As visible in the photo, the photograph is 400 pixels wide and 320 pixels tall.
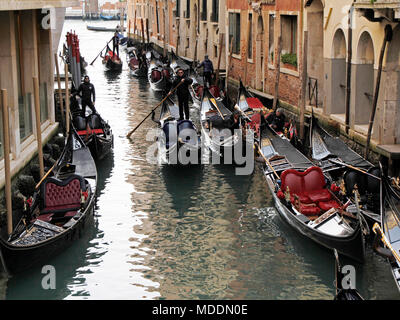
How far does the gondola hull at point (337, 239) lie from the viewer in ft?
19.9

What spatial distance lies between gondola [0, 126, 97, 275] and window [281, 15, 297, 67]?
17.5 feet

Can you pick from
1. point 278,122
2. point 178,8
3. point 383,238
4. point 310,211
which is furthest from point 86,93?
point 178,8

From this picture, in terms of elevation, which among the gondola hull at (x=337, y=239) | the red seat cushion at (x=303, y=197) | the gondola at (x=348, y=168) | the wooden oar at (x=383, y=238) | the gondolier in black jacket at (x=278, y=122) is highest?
the gondolier in black jacket at (x=278, y=122)

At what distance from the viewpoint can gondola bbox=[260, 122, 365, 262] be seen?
6250mm

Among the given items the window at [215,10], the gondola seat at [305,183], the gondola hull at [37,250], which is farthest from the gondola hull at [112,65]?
the gondola hull at [37,250]

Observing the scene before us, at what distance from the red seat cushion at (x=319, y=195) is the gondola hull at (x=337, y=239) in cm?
34

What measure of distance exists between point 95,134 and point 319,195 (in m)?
3.86

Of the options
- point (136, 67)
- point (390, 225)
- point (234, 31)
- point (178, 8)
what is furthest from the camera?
point (178, 8)

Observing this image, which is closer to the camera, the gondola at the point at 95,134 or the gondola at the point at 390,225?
the gondola at the point at 390,225

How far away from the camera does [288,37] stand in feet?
42.1

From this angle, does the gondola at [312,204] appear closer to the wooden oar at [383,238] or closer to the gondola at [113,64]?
the wooden oar at [383,238]

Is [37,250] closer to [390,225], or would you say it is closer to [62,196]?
[62,196]
